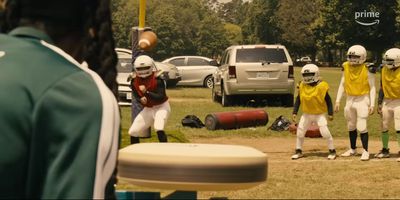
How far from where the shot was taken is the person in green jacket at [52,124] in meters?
1.37

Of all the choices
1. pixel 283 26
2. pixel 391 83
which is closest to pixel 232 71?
pixel 391 83

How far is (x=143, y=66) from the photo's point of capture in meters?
11.2

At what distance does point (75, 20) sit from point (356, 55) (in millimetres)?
10176

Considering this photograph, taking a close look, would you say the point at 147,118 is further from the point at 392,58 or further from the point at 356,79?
the point at 392,58

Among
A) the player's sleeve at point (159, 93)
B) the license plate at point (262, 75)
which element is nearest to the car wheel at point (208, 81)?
the license plate at point (262, 75)

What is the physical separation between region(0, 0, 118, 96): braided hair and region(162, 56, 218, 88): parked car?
29.3 m

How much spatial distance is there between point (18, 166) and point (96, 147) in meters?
0.16

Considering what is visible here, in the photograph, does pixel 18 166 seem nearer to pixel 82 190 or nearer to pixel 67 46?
pixel 82 190

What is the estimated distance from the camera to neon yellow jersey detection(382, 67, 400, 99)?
11109 mm

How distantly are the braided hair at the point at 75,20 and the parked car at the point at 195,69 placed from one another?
29313 millimetres

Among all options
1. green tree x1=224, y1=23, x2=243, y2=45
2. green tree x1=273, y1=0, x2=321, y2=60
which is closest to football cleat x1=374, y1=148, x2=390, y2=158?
green tree x1=273, y1=0, x2=321, y2=60

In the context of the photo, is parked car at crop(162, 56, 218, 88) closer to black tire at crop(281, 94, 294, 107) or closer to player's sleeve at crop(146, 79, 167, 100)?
black tire at crop(281, 94, 294, 107)

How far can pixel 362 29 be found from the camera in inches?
2761

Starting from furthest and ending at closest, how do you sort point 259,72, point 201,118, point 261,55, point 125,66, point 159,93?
point 125,66 < point 261,55 < point 259,72 < point 201,118 < point 159,93
